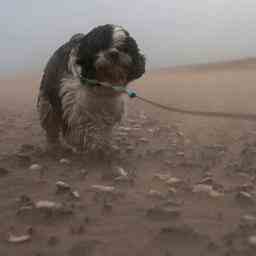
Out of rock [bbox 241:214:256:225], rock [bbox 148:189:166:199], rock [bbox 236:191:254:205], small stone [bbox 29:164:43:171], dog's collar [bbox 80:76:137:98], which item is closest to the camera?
rock [bbox 241:214:256:225]

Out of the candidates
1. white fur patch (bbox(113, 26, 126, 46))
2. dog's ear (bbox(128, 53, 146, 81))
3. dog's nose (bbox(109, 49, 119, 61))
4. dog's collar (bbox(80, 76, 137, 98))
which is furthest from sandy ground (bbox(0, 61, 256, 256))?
white fur patch (bbox(113, 26, 126, 46))

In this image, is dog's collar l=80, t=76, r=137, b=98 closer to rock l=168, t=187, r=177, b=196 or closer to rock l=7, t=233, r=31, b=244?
rock l=168, t=187, r=177, b=196

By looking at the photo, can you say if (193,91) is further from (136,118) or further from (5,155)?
(5,155)

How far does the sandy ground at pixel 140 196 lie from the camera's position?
3.56m

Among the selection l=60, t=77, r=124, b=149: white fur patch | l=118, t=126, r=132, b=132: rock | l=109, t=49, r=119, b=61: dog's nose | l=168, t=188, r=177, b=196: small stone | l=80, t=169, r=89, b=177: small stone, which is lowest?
l=118, t=126, r=132, b=132: rock

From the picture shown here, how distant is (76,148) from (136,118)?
3.70 meters

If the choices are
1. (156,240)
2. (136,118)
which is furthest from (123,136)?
(156,240)

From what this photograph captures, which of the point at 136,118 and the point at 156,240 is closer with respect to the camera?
the point at 156,240

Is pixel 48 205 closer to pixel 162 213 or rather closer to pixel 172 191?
pixel 162 213

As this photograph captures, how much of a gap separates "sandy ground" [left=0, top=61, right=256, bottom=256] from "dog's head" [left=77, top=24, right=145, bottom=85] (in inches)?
34.5

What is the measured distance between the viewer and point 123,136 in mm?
7395

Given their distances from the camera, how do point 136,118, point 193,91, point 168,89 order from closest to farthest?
point 136,118, point 193,91, point 168,89

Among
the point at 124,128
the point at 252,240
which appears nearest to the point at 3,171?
the point at 252,240

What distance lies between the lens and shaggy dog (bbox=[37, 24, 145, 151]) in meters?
5.58
